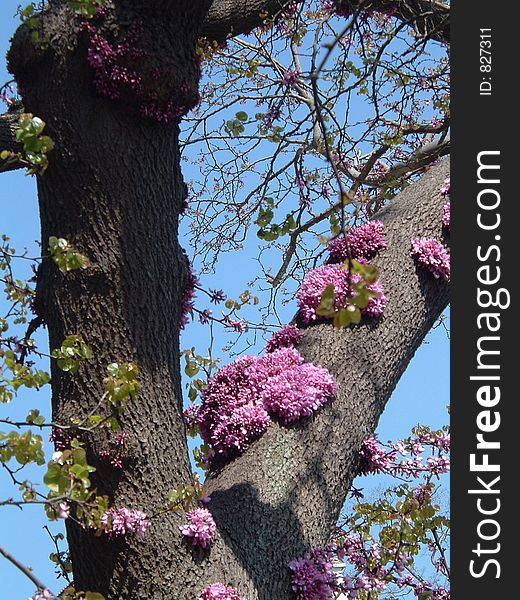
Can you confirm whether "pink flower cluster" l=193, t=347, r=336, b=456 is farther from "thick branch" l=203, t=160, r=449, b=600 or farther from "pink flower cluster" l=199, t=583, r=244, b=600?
"pink flower cluster" l=199, t=583, r=244, b=600

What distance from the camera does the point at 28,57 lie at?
298 centimetres

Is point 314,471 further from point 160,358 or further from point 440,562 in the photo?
point 440,562

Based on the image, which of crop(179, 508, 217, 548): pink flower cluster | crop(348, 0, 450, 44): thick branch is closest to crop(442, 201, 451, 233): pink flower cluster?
crop(348, 0, 450, 44): thick branch

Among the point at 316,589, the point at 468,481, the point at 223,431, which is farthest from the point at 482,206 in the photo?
the point at 316,589

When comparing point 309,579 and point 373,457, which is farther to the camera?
point 373,457

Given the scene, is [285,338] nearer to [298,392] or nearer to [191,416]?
[298,392]

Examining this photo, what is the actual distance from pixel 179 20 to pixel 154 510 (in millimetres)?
1788

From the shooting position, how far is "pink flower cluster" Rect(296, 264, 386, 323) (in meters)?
3.28

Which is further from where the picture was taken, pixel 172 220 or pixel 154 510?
pixel 172 220

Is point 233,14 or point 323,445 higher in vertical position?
point 233,14

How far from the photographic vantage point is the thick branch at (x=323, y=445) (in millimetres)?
2838

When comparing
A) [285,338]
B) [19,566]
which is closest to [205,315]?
[285,338]

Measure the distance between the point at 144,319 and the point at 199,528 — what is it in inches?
28.7

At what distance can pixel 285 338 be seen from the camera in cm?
338
